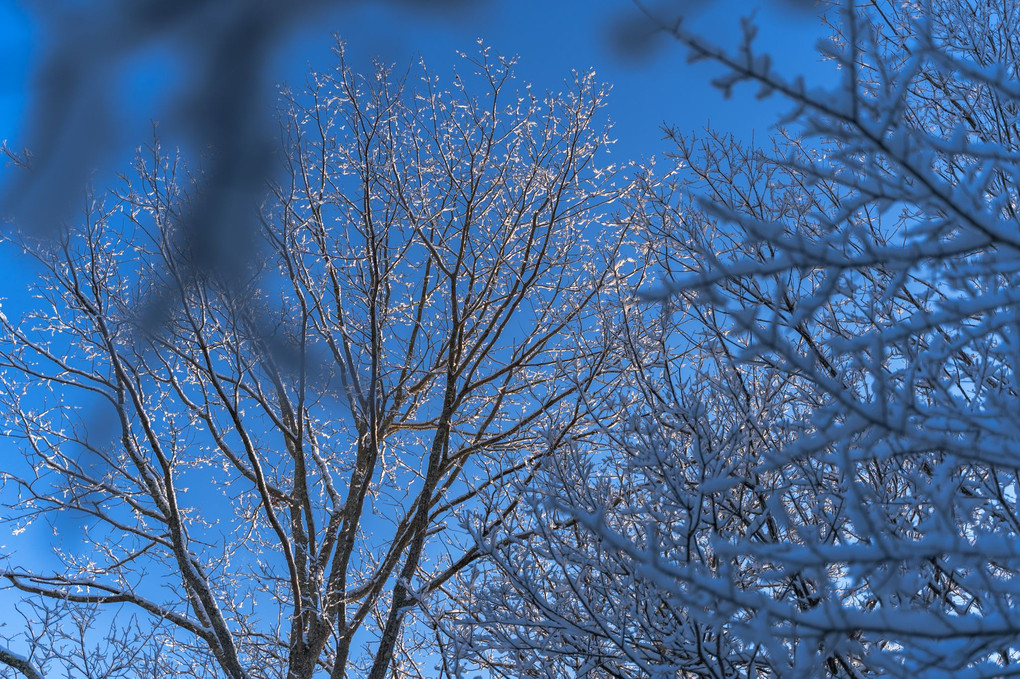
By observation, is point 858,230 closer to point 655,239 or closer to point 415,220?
point 655,239

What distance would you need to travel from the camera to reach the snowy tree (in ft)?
4.30

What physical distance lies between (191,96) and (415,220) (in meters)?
4.30

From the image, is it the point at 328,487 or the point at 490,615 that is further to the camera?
the point at 328,487

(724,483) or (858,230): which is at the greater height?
(858,230)

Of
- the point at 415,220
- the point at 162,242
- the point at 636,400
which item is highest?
the point at 415,220

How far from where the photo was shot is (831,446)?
274 cm

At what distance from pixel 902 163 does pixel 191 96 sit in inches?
112

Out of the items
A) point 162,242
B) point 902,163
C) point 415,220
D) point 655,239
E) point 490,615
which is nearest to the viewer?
point 902,163

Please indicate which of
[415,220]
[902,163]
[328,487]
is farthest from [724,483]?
[328,487]

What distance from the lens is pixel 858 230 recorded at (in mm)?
1363

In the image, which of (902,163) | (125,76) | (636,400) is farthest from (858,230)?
(125,76)

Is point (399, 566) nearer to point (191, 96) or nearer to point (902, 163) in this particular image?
point (191, 96)

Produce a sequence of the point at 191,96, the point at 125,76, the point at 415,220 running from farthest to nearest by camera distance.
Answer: the point at 415,220 < the point at 191,96 < the point at 125,76

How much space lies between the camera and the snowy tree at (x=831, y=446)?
131cm
